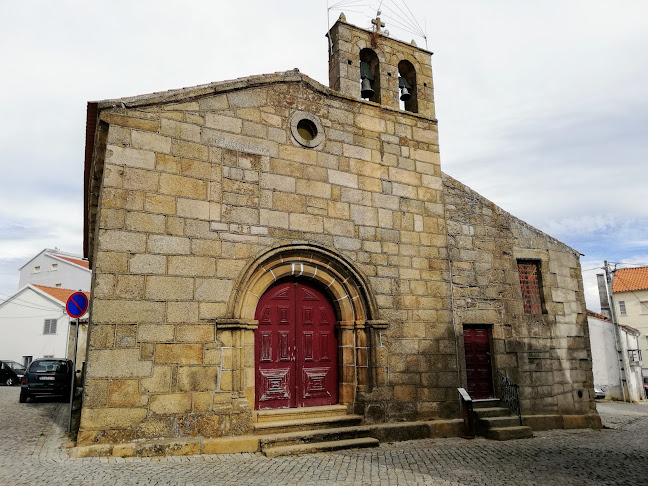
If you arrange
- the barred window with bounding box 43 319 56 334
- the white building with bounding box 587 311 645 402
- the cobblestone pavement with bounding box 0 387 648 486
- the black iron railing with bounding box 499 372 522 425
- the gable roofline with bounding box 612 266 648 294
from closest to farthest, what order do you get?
the cobblestone pavement with bounding box 0 387 648 486 < the black iron railing with bounding box 499 372 522 425 < the white building with bounding box 587 311 645 402 < the barred window with bounding box 43 319 56 334 < the gable roofline with bounding box 612 266 648 294

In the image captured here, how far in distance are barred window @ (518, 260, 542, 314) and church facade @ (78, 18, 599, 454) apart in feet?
0.12

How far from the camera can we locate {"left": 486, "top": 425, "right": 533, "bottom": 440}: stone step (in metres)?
7.46

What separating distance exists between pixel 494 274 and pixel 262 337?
4.52m

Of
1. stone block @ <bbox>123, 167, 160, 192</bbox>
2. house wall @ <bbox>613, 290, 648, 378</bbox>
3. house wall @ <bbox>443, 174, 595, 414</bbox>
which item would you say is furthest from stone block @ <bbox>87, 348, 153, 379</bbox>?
house wall @ <bbox>613, 290, 648, 378</bbox>

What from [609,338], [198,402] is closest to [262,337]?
[198,402]

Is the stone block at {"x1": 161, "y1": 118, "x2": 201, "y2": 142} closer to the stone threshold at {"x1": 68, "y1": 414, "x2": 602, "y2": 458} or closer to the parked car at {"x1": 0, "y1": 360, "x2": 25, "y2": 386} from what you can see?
the stone threshold at {"x1": 68, "y1": 414, "x2": 602, "y2": 458}

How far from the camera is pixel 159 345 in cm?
595

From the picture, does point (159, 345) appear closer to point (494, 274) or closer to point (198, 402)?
point (198, 402)

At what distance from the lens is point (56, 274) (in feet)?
98.5

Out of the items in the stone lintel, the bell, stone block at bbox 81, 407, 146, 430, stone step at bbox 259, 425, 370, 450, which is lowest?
stone step at bbox 259, 425, 370, 450

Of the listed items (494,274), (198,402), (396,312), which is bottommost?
(198,402)

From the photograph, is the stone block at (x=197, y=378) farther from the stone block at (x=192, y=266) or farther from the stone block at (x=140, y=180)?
the stone block at (x=140, y=180)

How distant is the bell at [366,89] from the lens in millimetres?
8711

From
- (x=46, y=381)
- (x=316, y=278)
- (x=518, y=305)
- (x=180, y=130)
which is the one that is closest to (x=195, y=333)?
(x=316, y=278)
